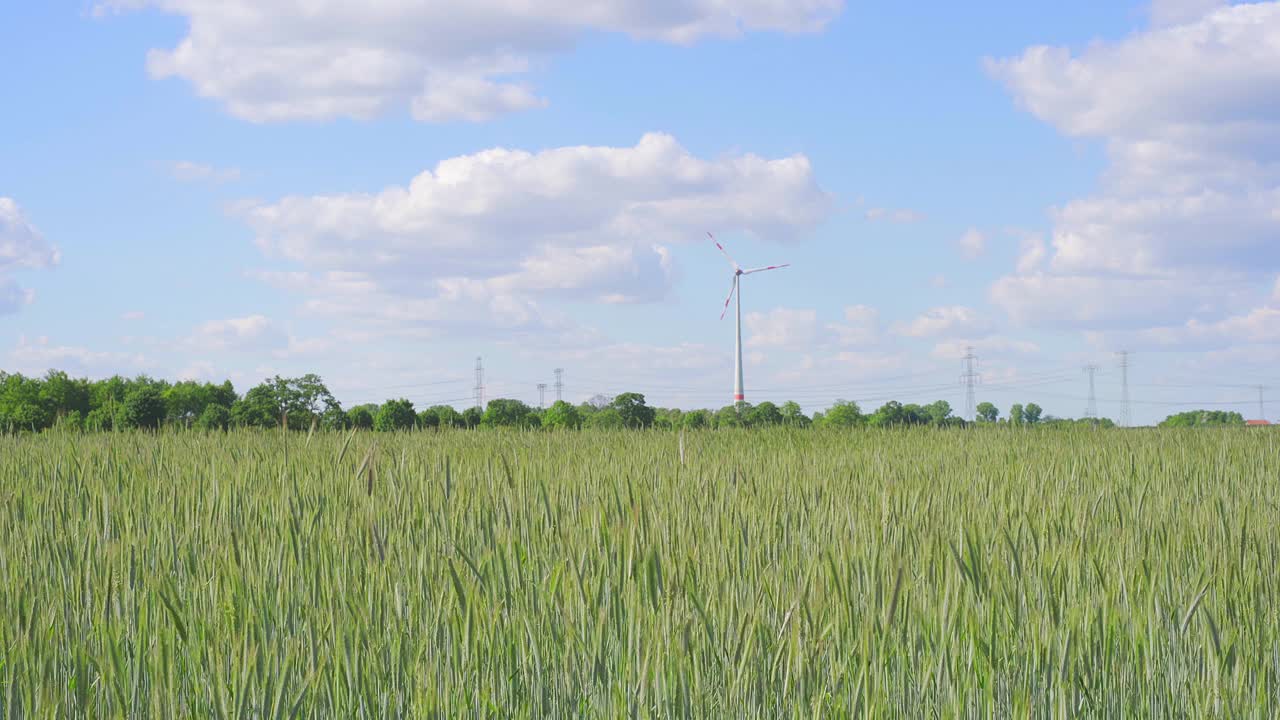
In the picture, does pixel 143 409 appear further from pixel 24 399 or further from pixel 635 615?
pixel 24 399

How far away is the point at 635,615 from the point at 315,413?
16.0ft

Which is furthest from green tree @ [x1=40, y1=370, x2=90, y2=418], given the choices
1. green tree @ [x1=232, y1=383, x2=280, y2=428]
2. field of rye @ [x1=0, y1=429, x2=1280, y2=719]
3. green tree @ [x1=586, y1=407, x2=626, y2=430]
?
field of rye @ [x1=0, y1=429, x2=1280, y2=719]

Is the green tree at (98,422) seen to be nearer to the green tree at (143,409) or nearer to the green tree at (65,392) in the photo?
the green tree at (143,409)

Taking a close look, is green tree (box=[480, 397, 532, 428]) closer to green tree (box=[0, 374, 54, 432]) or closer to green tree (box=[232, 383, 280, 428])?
green tree (box=[232, 383, 280, 428])

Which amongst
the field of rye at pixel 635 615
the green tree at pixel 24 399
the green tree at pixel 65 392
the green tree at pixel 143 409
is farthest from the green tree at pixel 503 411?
the green tree at pixel 65 392

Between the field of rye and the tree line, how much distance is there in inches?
90.3

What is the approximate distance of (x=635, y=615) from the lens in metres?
2.00

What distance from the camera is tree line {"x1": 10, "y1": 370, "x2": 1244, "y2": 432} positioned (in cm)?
1115

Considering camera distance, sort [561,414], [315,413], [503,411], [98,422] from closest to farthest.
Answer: [315,413] < [98,422] < [503,411] < [561,414]

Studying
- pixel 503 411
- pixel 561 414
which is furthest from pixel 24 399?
pixel 503 411

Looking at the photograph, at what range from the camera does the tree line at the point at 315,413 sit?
1115cm

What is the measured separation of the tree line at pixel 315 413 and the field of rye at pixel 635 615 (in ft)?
7.53

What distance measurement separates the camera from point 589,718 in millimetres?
Answer: 1977

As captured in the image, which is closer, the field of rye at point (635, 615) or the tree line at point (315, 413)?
the field of rye at point (635, 615)
